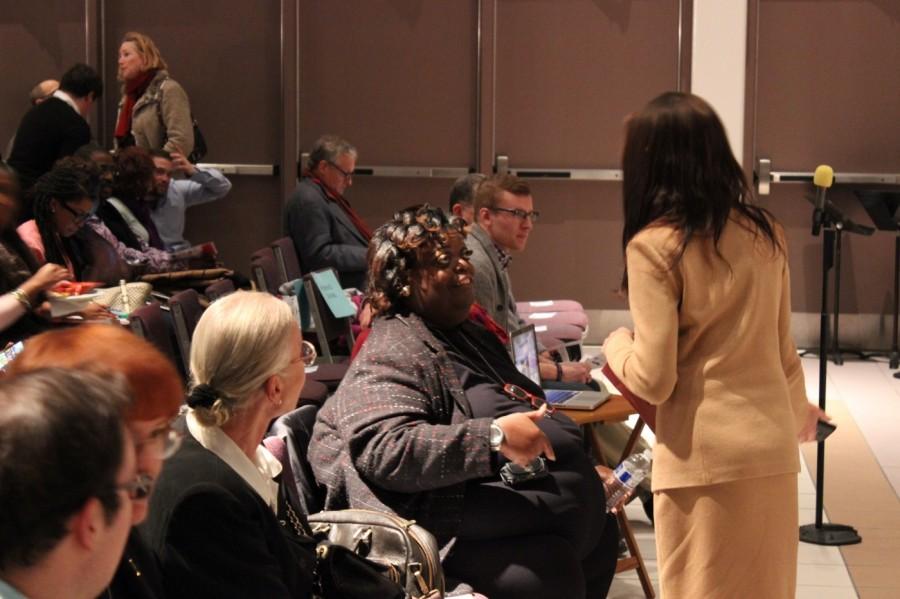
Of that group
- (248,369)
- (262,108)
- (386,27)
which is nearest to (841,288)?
(386,27)

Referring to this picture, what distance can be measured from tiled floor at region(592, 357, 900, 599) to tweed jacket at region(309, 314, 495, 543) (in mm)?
1551

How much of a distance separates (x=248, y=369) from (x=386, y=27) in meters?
7.59

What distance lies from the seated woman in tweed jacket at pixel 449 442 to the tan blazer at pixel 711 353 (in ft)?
1.19

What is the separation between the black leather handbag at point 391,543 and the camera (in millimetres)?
2762

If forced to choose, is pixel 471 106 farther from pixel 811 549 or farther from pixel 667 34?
pixel 811 549

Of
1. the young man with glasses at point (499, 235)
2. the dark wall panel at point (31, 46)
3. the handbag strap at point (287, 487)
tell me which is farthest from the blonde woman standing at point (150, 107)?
the handbag strap at point (287, 487)

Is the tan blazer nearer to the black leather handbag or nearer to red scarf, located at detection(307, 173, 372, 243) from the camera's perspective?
the black leather handbag

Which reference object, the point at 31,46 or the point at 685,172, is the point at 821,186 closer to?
the point at 685,172

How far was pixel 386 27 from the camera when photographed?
9.73 meters

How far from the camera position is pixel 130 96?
8.79 metres

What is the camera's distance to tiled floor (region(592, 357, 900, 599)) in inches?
180

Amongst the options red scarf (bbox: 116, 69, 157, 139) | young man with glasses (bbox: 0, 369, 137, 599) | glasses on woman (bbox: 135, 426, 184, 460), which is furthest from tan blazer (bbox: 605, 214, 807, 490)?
red scarf (bbox: 116, 69, 157, 139)

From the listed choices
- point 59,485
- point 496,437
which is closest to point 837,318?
point 496,437

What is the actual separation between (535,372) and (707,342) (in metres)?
1.77
